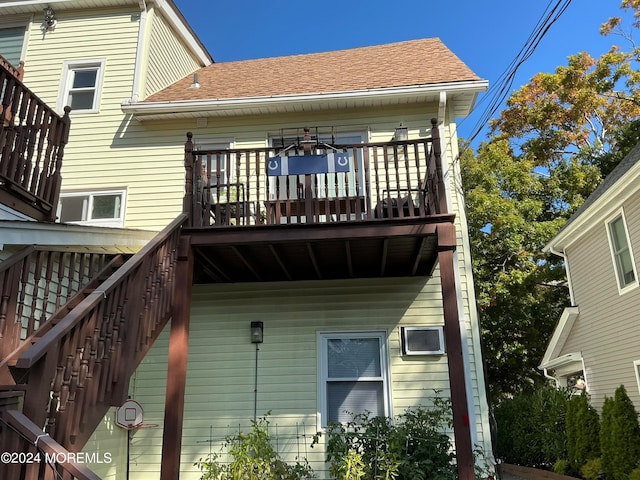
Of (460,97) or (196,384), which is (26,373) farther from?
(460,97)

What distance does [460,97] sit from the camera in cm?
702

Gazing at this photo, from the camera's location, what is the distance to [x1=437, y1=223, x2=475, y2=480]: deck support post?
432cm

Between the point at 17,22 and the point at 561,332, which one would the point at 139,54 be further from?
the point at 561,332

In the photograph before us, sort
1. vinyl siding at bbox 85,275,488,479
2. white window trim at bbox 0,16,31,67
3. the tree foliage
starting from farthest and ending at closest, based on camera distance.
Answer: the tree foliage < white window trim at bbox 0,16,31,67 < vinyl siding at bbox 85,275,488,479

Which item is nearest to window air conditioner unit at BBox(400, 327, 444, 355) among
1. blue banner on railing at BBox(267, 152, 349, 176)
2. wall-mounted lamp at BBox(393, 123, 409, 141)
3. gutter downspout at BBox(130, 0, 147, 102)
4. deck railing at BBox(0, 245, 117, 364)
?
blue banner on railing at BBox(267, 152, 349, 176)

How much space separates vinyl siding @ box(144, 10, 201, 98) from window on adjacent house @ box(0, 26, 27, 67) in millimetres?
2280

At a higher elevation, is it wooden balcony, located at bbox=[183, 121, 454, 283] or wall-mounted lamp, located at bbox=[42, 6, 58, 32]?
wall-mounted lamp, located at bbox=[42, 6, 58, 32]

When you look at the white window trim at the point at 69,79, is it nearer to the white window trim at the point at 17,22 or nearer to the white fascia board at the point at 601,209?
the white window trim at the point at 17,22

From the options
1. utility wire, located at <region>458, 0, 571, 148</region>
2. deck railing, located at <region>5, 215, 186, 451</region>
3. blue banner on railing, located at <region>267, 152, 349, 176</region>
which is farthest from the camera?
blue banner on railing, located at <region>267, 152, 349, 176</region>

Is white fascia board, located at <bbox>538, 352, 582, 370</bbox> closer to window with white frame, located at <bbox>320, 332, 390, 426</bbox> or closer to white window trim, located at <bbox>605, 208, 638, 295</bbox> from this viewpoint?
white window trim, located at <bbox>605, 208, 638, 295</bbox>

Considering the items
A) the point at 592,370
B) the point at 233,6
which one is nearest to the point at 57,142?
the point at 592,370

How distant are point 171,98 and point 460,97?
15.2 ft

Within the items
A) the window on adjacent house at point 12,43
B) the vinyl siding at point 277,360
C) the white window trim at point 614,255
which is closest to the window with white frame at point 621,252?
the white window trim at point 614,255

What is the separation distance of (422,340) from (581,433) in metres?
4.90
